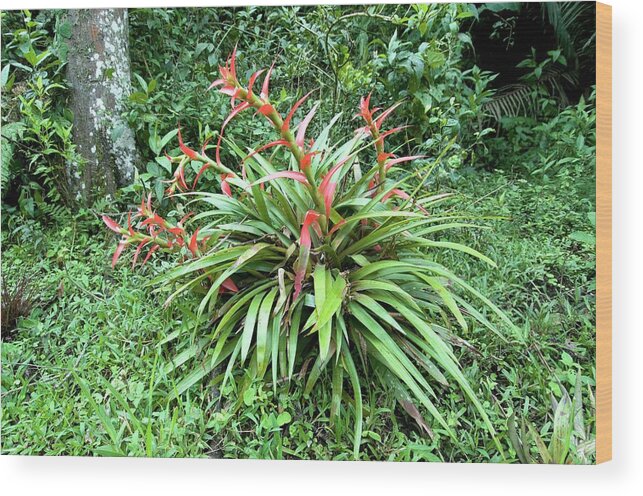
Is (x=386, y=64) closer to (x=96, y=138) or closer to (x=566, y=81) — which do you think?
(x=566, y=81)

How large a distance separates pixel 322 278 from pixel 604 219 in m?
0.88

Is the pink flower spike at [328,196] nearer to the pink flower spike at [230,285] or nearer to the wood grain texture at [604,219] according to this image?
the pink flower spike at [230,285]

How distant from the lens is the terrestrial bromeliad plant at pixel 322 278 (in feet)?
6.33

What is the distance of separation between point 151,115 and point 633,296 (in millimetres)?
1736

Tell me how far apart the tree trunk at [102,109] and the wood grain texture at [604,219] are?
161 cm

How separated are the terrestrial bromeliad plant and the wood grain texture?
32 centimetres

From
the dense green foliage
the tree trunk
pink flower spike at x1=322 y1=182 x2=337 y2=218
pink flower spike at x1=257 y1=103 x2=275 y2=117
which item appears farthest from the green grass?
pink flower spike at x1=257 y1=103 x2=275 y2=117

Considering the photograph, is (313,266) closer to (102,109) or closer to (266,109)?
(266,109)

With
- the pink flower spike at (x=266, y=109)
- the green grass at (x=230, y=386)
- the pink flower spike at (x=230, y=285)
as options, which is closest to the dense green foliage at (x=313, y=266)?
the green grass at (x=230, y=386)

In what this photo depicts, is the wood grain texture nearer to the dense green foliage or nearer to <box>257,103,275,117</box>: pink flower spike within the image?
the dense green foliage

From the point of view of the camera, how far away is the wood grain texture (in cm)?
202

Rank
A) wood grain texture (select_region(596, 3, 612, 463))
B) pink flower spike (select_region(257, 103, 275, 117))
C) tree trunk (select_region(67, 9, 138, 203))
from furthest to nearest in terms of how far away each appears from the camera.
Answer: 1. tree trunk (select_region(67, 9, 138, 203))
2. wood grain texture (select_region(596, 3, 612, 463))
3. pink flower spike (select_region(257, 103, 275, 117))

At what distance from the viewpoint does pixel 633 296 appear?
2.01 m

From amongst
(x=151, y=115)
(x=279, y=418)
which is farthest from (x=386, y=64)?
(x=279, y=418)
